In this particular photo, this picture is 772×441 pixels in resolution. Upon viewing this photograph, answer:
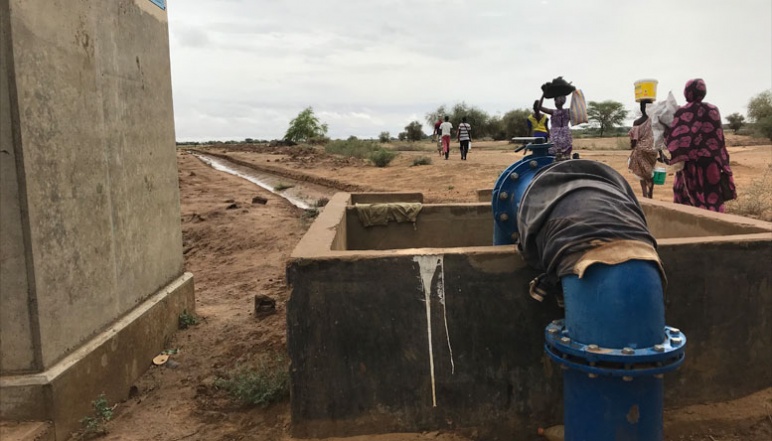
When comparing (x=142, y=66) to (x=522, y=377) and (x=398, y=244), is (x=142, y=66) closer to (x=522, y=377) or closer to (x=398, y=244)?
(x=398, y=244)

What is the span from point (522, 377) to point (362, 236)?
253 centimetres

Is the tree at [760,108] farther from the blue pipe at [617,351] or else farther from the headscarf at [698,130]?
the blue pipe at [617,351]

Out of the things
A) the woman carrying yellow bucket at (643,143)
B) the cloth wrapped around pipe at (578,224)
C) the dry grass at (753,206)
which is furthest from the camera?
the dry grass at (753,206)

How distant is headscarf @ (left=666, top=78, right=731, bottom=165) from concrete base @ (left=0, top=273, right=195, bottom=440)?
200 inches

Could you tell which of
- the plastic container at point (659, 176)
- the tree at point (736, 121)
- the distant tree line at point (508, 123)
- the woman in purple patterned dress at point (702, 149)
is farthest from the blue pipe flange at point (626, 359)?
the tree at point (736, 121)

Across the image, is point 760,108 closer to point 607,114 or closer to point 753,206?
point 607,114

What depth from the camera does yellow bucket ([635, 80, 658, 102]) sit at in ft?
23.7

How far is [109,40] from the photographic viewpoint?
3.82m

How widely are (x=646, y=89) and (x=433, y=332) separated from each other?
5.72 m

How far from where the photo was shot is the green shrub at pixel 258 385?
11.8 feet

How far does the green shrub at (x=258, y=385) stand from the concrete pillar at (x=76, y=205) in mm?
712

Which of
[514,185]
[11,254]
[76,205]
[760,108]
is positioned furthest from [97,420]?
[760,108]

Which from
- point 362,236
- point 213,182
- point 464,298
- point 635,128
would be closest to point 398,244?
point 362,236

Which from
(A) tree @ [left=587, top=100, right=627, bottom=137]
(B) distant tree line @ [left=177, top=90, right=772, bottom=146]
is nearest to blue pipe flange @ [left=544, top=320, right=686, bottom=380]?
(B) distant tree line @ [left=177, top=90, right=772, bottom=146]
